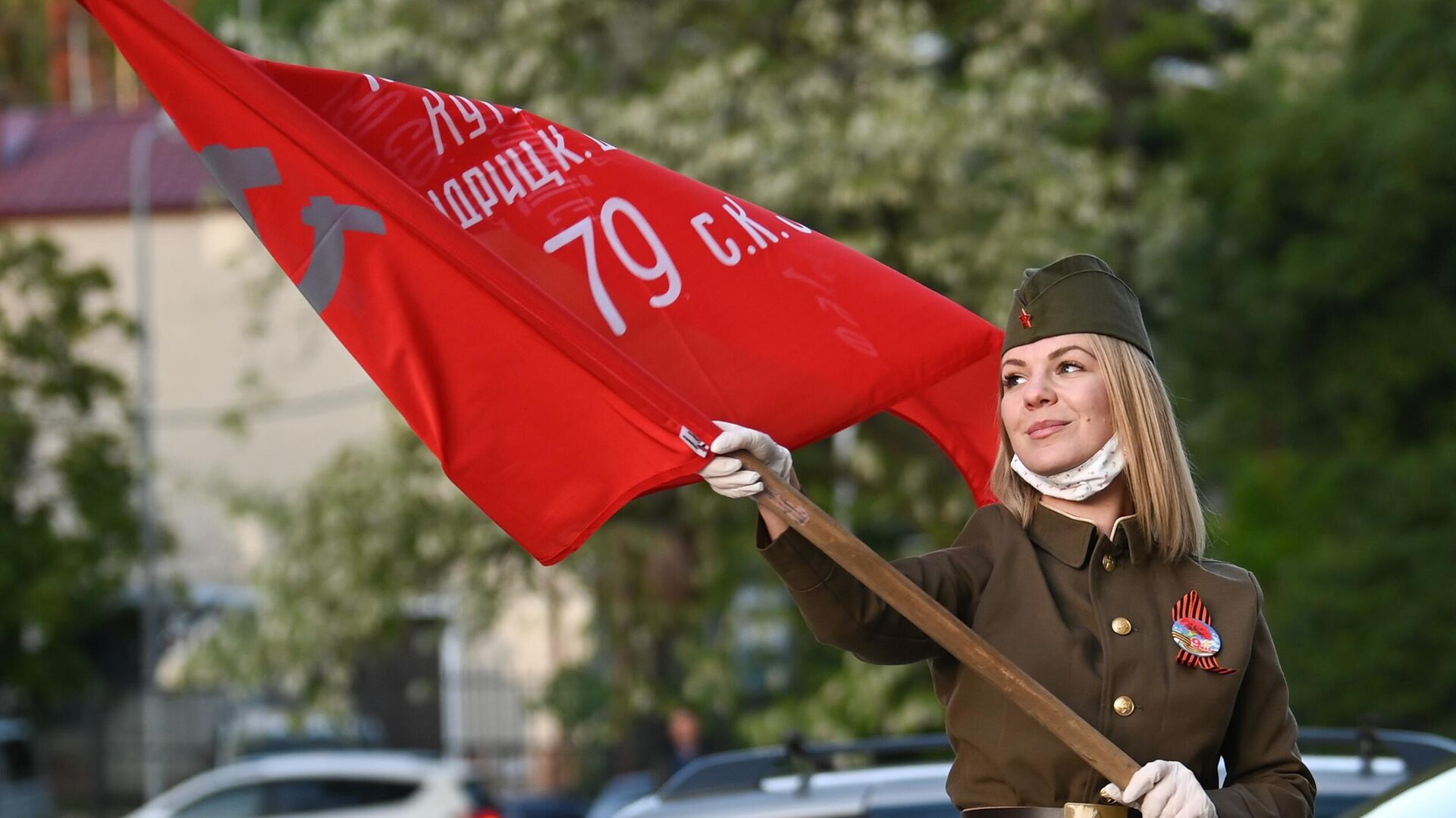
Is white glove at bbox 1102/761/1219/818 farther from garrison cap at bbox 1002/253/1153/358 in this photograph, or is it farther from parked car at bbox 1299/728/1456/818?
parked car at bbox 1299/728/1456/818

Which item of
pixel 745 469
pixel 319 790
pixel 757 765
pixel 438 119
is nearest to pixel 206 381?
pixel 319 790

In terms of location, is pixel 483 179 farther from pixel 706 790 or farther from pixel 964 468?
pixel 706 790

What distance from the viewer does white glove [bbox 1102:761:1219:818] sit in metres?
2.80

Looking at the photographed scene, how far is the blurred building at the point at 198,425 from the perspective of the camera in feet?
91.9

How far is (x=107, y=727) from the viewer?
2878cm

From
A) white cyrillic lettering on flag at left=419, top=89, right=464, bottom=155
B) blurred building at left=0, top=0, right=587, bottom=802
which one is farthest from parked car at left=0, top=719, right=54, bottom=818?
white cyrillic lettering on flag at left=419, top=89, right=464, bottom=155

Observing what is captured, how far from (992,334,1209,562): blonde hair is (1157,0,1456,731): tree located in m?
10.1

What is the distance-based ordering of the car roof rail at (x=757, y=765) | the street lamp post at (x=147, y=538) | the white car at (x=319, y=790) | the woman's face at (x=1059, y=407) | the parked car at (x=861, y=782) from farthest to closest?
the street lamp post at (x=147, y=538) → the white car at (x=319, y=790) → the car roof rail at (x=757, y=765) → the parked car at (x=861, y=782) → the woman's face at (x=1059, y=407)

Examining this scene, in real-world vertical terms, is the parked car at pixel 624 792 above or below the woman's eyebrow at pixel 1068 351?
below

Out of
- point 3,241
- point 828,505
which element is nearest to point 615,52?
point 828,505

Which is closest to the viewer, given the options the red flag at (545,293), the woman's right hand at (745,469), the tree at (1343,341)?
the woman's right hand at (745,469)

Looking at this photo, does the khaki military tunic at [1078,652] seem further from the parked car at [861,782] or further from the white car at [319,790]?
the white car at [319,790]

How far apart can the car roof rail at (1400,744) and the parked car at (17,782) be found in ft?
56.9

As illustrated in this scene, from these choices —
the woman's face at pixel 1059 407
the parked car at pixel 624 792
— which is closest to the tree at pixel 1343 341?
the parked car at pixel 624 792
